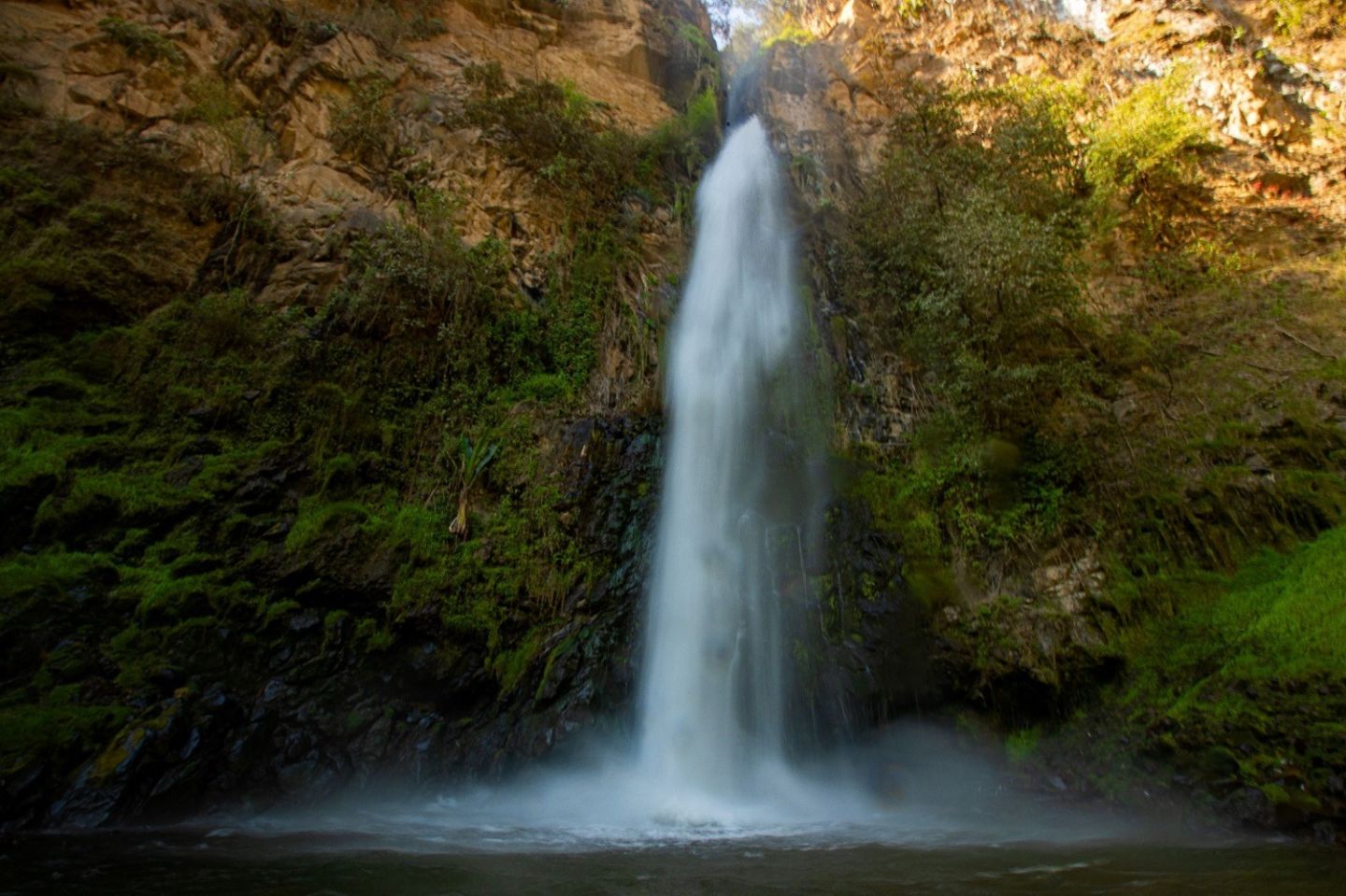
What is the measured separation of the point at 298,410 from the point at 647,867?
717 cm

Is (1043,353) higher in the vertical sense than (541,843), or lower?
higher

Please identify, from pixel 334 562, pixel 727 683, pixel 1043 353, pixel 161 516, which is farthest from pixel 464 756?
pixel 1043 353

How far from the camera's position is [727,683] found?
8.12 m

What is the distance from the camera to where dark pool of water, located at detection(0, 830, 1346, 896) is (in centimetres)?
370

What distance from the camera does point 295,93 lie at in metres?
11.5

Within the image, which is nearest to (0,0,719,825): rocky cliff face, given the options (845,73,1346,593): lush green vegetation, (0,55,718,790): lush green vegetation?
(0,55,718,790): lush green vegetation

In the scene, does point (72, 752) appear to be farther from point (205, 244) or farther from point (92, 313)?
point (205, 244)

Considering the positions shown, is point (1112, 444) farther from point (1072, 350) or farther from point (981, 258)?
point (981, 258)

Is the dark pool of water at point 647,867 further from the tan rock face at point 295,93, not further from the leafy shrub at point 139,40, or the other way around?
the leafy shrub at point 139,40

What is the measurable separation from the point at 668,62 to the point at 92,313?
14662 millimetres

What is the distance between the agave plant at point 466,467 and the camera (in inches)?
339

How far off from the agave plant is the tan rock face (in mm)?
3338

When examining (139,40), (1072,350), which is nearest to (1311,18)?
(1072,350)

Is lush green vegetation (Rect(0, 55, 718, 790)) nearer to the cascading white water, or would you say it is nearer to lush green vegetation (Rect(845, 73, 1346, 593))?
the cascading white water
